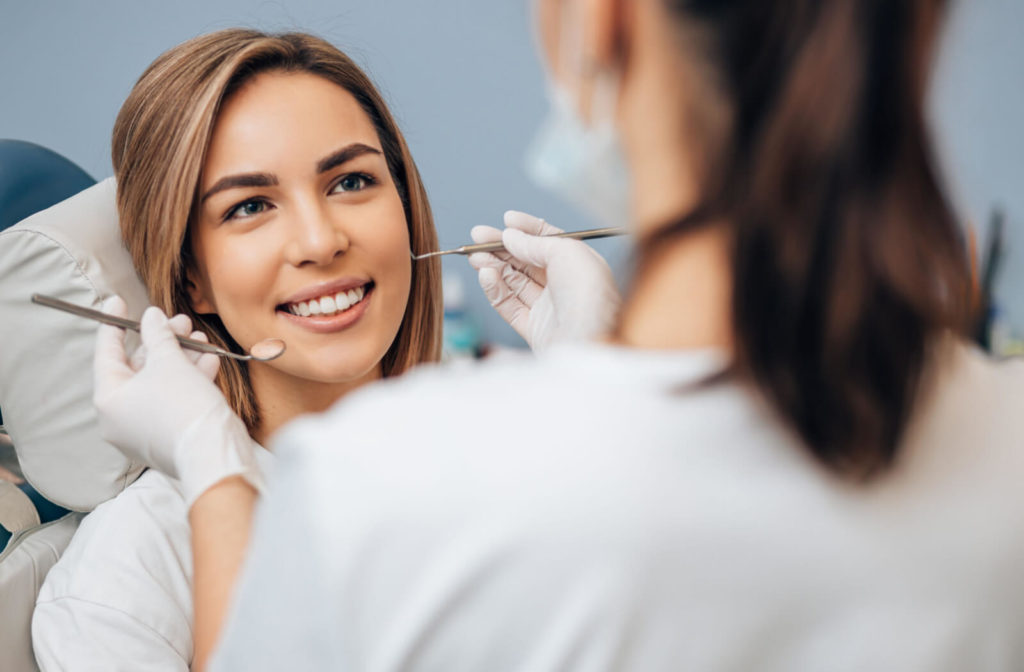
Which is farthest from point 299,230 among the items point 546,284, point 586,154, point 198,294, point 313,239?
point 586,154

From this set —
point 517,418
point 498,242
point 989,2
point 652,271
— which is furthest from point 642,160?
point 989,2

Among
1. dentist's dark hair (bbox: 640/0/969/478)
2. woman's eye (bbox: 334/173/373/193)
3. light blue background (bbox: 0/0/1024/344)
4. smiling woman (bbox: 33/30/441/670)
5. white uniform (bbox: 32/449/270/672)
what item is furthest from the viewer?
light blue background (bbox: 0/0/1024/344)

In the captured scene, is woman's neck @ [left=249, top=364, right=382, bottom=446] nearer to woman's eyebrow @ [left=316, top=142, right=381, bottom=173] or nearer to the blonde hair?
the blonde hair

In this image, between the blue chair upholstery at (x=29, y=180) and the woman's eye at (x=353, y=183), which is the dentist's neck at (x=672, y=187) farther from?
the blue chair upholstery at (x=29, y=180)

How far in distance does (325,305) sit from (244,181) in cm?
21

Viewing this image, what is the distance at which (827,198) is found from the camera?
49 cm

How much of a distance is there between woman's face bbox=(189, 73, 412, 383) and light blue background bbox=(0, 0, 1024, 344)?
1.16 metres

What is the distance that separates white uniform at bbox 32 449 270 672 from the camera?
107 cm

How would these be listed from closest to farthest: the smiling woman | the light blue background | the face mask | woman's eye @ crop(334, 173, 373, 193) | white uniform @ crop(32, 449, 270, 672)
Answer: the face mask < white uniform @ crop(32, 449, 270, 672) < the smiling woman < woman's eye @ crop(334, 173, 373, 193) < the light blue background

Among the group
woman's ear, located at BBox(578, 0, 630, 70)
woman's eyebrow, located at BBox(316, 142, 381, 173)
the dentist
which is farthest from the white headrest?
woman's ear, located at BBox(578, 0, 630, 70)

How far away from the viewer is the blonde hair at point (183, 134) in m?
1.24

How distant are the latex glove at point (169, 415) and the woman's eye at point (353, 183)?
1.29 feet

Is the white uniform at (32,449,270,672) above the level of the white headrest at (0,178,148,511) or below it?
below

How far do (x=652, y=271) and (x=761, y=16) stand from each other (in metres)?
0.16
